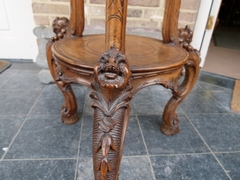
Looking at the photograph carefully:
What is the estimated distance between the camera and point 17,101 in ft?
3.49

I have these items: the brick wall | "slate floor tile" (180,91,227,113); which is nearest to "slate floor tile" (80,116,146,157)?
"slate floor tile" (180,91,227,113)

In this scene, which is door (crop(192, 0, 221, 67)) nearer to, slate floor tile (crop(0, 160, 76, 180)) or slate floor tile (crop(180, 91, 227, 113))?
slate floor tile (crop(180, 91, 227, 113))

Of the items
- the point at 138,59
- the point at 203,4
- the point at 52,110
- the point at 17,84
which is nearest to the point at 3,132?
the point at 52,110

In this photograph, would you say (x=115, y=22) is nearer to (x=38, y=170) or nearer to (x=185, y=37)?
(x=185, y=37)

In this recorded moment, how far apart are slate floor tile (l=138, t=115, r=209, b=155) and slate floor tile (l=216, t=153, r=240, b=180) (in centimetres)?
7

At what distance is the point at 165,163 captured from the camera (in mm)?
708

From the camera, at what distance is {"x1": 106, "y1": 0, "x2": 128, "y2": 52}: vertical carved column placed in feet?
1.49

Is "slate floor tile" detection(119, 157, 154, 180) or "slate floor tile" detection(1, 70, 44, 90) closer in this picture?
"slate floor tile" detection(119, 157, 154, 180)

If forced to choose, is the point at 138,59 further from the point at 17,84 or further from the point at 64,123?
the point at 17,84

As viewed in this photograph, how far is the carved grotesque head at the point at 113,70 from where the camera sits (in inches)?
18.1

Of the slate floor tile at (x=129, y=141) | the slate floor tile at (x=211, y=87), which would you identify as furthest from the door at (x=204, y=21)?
the slate floor tile at (x=129, y=141)

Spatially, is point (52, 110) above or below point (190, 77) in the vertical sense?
below

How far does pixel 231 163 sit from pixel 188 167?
186mm

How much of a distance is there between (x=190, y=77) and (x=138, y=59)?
339 millimetres
